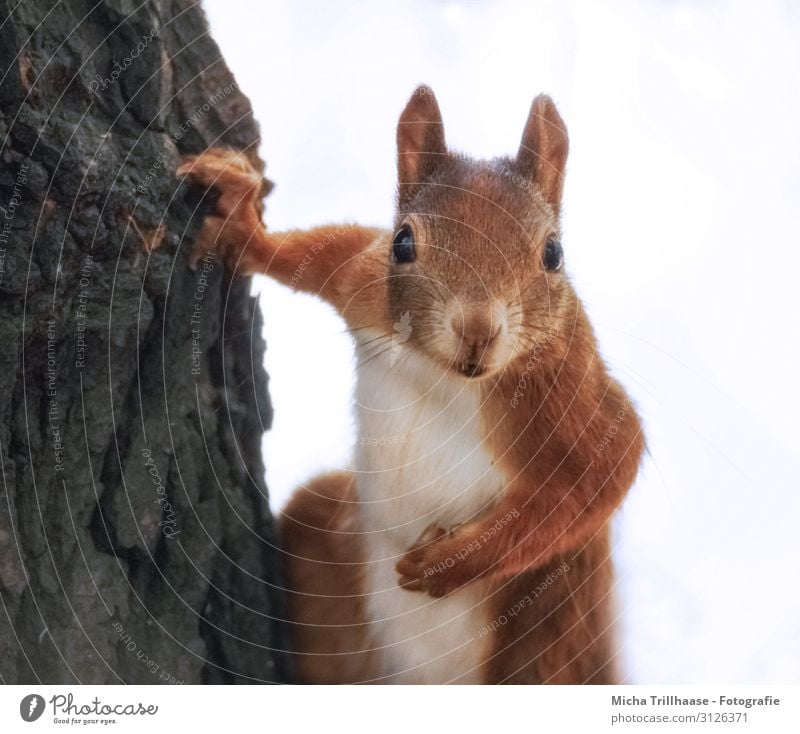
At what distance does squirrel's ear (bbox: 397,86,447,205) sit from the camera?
27.9 inches

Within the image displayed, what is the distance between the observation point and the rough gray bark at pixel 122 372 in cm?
71

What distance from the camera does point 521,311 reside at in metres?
0.68

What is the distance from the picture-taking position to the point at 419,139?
71 cm

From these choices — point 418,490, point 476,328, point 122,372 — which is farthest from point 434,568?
point 122,372

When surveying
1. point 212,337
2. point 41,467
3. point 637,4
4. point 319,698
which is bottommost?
point 319,698

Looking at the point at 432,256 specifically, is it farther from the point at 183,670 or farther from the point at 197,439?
the point at 183,670

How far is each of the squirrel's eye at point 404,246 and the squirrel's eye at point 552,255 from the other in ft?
0.33

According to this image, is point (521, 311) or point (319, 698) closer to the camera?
point (521, 311)

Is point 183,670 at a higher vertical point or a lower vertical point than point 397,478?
lower

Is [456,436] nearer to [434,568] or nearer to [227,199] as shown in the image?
[434,568]

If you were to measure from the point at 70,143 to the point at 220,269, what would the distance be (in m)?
0.15

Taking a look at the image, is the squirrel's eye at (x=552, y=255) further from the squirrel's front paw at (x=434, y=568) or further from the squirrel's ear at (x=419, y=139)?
the squirrel's front paw at (x=434, y=568)

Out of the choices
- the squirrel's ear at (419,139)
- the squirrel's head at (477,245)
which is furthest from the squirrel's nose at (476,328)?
the squirrel's ear at (419,139)

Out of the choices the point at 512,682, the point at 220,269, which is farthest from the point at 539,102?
the point at 512,682
